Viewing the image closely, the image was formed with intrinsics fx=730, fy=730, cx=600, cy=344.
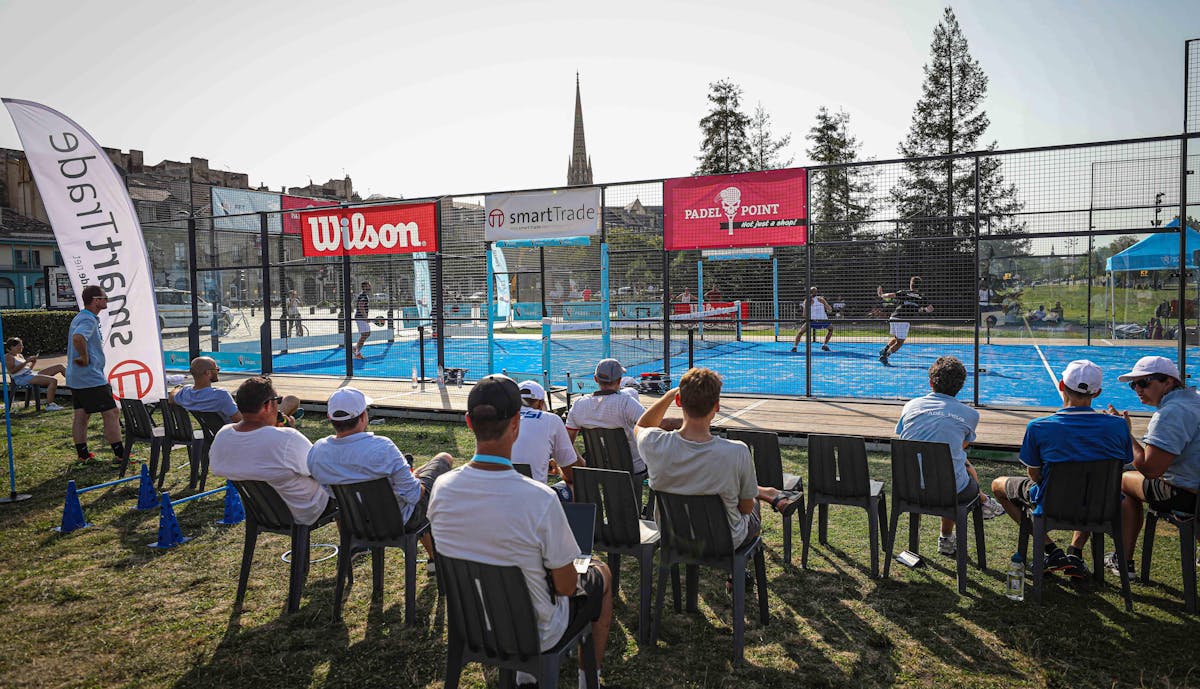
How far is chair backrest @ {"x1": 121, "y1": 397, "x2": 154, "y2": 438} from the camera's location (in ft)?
24.3

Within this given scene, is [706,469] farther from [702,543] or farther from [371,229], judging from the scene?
[371,229]

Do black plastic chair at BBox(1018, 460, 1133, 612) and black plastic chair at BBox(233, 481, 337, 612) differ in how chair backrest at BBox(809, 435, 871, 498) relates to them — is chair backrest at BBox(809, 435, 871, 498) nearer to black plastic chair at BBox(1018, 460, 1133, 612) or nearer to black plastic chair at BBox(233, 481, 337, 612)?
black plastic chair at BBox(1018, 460, 1133, 612)

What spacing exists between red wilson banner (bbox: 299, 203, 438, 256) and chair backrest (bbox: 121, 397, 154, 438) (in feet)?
20.4

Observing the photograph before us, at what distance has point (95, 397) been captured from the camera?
7891mm

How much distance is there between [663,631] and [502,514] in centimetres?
188

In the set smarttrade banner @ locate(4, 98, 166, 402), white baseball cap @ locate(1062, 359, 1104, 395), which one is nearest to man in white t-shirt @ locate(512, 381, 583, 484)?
white baseball cap @ locate(1062, 359, 1104, 395)

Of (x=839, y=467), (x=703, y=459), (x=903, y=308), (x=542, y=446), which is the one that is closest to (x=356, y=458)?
(x=542, y=446)

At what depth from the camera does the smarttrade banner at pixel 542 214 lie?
37.3 feet

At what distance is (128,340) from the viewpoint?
25.8ft

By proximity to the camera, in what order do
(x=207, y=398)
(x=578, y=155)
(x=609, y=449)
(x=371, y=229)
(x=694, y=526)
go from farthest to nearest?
(x=578, y=155), (x=371, y=229), (x=207, y=398), (x=609, y=449), (x=694, y=526)

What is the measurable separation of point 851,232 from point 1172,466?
38.5 feet

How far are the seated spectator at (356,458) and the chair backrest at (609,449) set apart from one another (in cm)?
154

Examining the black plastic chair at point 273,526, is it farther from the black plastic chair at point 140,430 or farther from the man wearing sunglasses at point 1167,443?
the man wearing sunglasses at point 1167,443

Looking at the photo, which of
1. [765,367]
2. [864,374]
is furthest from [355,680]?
[765,367]
